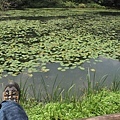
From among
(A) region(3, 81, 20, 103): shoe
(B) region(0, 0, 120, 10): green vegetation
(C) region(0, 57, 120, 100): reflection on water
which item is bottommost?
(C) region(0, 57, 120, 100): reflection on water

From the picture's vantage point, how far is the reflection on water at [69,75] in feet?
15.0

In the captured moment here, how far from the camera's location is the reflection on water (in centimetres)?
458

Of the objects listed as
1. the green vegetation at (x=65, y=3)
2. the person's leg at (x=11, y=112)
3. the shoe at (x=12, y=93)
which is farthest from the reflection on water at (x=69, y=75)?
the green vegetation at (x=65, y=3)

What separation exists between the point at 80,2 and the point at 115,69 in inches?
826

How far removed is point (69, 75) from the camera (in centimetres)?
489

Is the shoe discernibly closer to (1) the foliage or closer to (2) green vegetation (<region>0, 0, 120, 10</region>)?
(1) the foliage

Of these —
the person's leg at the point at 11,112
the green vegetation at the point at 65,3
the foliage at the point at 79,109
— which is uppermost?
the green vegetation at the point at 65,3

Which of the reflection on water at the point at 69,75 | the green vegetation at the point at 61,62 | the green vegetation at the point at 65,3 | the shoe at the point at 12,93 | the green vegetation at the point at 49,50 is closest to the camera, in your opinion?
the shoe at the point at 12,93

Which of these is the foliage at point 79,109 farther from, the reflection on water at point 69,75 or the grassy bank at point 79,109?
the reflection on water at point 69,75

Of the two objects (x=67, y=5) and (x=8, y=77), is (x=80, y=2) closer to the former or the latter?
(x=67, y=5)

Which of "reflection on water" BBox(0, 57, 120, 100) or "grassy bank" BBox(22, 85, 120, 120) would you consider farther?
→ "reflection on water" BBox(0, 57, 120, 100)

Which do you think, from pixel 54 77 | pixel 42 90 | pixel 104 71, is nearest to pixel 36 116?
pixel 42 90

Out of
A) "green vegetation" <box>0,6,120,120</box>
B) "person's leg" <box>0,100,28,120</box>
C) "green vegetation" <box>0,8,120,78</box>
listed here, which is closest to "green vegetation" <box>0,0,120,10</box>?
"green vegetation" <box>0,6,120,120</box>

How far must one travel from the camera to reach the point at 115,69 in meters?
5.47
